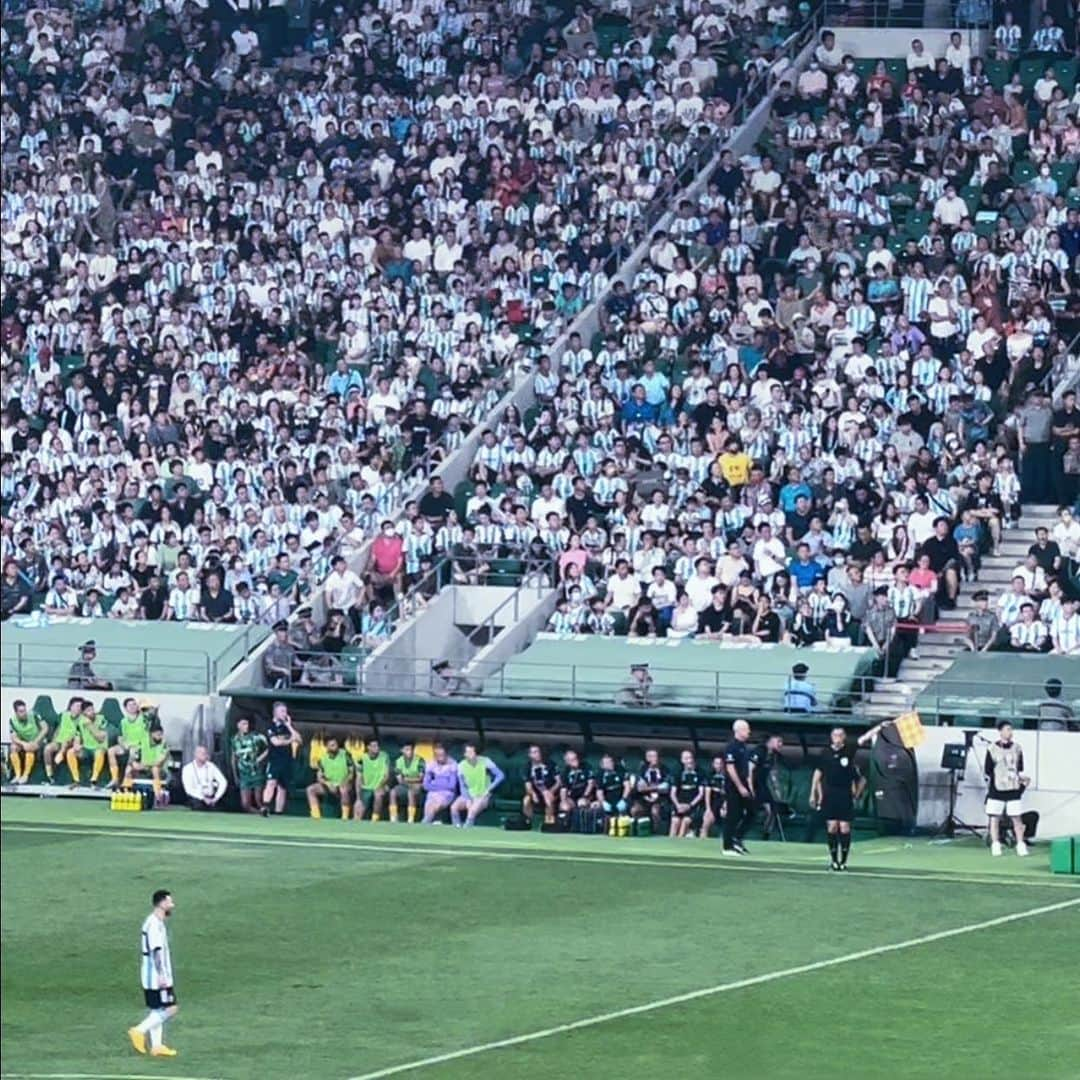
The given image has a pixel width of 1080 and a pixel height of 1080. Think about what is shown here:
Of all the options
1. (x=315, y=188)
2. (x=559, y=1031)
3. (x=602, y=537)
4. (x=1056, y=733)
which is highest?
(x=315, y=188)

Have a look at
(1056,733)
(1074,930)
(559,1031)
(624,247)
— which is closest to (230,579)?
(624,247)

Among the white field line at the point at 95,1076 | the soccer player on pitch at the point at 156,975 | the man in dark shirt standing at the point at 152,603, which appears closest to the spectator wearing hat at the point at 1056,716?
the man in dark shirt standing at the point at 152,603

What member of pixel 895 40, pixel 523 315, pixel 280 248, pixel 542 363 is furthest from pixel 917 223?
pixel 280 248

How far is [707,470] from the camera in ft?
98.0

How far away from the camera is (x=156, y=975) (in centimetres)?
1495

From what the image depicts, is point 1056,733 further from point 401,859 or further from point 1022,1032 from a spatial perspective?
point 1022,1032

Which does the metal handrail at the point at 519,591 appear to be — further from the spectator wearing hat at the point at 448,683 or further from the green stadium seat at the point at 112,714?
the green stadium seat at the point at 112,714

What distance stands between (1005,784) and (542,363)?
9.54m

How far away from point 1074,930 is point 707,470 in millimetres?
10418

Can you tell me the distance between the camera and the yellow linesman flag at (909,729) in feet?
79.2

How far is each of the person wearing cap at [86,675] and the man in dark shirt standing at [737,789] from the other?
24.9ft

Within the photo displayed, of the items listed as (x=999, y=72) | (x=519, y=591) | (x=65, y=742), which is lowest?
(x=65, y=742)

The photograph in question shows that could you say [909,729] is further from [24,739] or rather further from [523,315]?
[523,315]

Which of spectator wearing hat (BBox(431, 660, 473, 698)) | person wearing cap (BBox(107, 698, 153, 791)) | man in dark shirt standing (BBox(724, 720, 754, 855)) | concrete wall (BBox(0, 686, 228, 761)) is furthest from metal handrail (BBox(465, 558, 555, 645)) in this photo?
man in dark shirt standing (BBox(724, 720, 754, 855))
